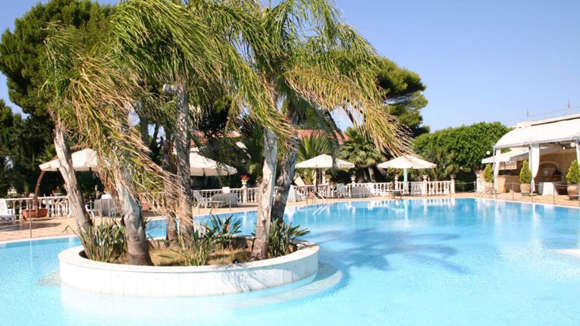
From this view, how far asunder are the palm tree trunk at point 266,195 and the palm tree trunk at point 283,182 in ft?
1.20

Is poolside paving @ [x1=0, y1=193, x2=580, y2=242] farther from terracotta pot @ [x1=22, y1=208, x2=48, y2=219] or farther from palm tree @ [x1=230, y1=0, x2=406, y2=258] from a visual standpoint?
palm tree @ [x1=230, y1=0, x2=406, y2=258]

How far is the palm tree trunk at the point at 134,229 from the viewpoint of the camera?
679 cm

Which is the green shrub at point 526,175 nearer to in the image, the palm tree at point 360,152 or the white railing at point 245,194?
the palm tree at point 360,152

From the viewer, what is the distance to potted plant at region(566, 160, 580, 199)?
2055 centimetres

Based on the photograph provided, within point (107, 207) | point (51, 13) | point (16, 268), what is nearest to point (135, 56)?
point (16, 268)

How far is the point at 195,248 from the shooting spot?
23.4ft

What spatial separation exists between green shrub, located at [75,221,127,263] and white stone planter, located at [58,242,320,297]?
0.45 meters

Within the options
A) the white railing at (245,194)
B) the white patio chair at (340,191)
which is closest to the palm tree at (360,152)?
the white patio chair at (340,191)

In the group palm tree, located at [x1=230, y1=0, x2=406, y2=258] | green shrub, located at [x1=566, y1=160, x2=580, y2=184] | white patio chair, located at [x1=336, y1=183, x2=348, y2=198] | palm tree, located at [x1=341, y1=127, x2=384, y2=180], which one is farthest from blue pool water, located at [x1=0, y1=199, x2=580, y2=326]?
palm tree, located at [x1=341, y1=127, x2=384, y2=180]

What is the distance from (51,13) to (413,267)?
15264mm

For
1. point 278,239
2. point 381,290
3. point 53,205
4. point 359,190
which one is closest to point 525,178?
point 359,190

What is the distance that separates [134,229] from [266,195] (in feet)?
6.56

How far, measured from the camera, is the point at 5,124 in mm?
21875

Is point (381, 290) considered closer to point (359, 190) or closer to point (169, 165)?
point (169, 165)
